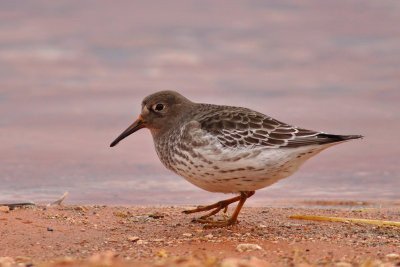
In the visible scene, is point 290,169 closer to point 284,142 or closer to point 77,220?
point 284,142

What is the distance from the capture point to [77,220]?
384 inches

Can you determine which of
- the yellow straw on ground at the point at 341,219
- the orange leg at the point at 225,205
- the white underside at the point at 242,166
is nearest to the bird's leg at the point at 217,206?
the orange leg at the point at 225,205

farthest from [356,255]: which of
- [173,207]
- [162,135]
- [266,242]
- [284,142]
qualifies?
[173,207]

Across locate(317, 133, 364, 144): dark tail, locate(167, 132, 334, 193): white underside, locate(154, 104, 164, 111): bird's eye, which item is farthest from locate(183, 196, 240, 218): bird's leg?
locate(317, 133, 364, 144): dark tail

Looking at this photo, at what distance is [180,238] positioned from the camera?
28.1 feet

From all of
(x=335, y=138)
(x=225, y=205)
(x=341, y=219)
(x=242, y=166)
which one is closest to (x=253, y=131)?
(x=242, y=166)

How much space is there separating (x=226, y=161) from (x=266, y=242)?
1206 millimetres

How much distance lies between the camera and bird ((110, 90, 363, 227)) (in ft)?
28.0

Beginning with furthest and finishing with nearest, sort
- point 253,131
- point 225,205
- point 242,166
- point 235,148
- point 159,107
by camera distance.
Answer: point 159,107
point 225,205
point 253,131
point 235,148
point 242,166

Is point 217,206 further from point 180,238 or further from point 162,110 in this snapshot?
point 162,110

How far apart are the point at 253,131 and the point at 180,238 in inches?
72.5

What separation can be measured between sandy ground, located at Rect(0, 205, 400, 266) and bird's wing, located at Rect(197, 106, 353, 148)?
130cm

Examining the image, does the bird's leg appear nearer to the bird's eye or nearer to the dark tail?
the bird's eye

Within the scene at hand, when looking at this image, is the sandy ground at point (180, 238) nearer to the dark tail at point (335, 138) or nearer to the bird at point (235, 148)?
the bird at point (235, 148)
